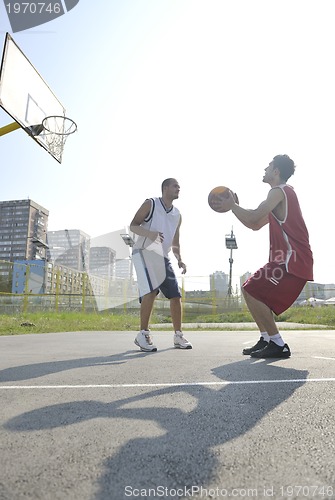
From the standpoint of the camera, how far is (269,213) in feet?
11.2

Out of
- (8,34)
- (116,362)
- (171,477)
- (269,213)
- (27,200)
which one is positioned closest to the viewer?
(171,477)

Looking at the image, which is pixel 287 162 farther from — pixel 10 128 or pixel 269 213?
pixel 10 128

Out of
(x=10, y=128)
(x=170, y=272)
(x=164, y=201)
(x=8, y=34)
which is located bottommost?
(x=170, y=272)

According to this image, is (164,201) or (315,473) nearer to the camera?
(315,473)

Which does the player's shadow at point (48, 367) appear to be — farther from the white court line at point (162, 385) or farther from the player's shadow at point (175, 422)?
the player's shadow at point (175, 422)

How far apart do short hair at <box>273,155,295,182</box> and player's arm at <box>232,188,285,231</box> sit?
0.30m

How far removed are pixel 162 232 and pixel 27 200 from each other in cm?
13239

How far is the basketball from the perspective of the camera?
3422mm

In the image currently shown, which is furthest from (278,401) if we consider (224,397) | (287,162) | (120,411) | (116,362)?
(287,162)

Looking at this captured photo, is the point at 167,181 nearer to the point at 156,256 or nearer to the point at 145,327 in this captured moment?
the point at 156,256

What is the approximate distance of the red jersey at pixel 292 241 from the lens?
326 cm

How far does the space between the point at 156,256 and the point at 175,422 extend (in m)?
3.06

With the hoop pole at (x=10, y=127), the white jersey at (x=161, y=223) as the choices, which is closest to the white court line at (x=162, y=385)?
the white jersey at (x=161, y=223)

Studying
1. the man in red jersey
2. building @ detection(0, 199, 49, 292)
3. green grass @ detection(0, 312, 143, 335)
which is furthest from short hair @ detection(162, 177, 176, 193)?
building @ detection(0, 199, 49, 292)
